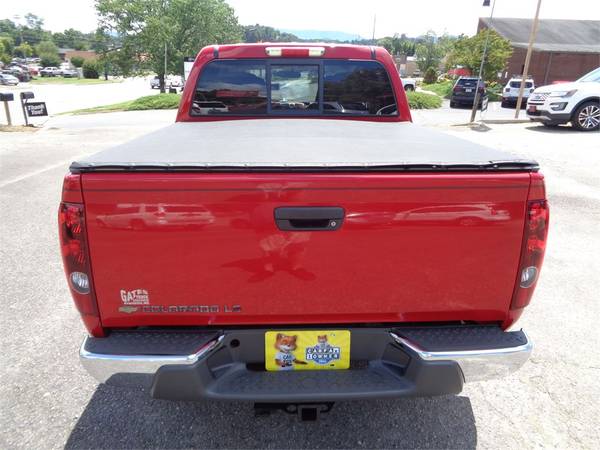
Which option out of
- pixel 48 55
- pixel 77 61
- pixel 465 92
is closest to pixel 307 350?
pixel 465 92

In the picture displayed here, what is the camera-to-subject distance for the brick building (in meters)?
41.5

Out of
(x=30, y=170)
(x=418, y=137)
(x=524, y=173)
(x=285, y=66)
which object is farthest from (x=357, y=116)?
(x=30, y=170)

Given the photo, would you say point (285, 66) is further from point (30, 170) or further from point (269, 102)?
point (30, 170)

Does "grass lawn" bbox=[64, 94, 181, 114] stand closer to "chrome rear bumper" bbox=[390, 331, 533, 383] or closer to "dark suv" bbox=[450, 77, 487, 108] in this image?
"dark suv" bbox=[450, 77, 487, 108]

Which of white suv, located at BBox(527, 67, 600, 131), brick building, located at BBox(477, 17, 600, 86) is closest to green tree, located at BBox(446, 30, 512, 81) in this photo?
brick building, located at BBox(477, 17, 600, 86)

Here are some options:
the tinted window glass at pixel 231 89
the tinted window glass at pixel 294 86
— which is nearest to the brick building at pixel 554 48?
the tinted window glass at pixel 294 86

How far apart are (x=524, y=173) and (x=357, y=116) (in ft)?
8.19

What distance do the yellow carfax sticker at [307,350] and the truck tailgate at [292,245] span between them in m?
0.10

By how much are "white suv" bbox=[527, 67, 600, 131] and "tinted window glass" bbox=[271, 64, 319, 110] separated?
42.3 ft

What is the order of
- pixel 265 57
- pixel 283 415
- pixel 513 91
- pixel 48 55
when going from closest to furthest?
pixel 283 415
pixel 265 57
pixel 513 91
pixel 48 55

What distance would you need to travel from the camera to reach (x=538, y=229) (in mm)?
1948

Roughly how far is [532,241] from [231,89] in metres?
3.13

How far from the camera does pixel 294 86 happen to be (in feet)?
13.8

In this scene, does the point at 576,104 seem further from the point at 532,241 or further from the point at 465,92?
the point at 532,241
